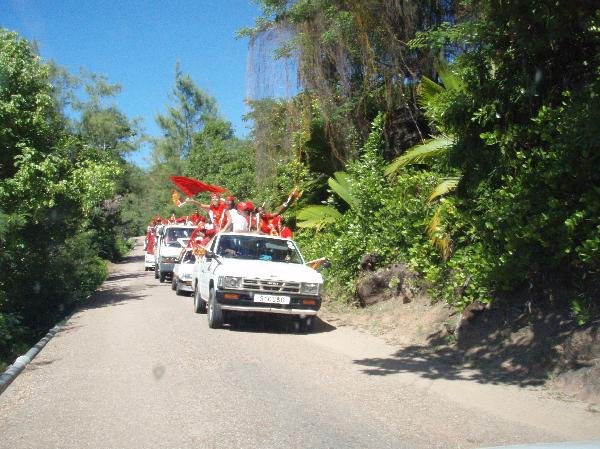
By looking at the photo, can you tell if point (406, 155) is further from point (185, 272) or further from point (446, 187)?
point (185, 272)

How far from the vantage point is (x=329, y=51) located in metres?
15.8

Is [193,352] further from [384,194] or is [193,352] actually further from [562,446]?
[562,446]

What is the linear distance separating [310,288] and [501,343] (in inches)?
141

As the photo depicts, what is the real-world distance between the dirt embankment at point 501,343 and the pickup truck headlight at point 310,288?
141cm

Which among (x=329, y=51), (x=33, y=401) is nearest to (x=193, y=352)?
(x=33, y=401)

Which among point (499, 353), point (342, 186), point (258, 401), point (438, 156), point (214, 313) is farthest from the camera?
point (342, 186)

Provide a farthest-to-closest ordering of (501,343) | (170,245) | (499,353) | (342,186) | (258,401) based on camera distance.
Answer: (170,245), (342,186), (501,343), (499,353), (258,401)

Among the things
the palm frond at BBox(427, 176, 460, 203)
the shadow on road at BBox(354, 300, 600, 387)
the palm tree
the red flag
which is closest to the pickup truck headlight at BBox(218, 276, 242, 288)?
the shadow on road at BBox(354, 300, 600, 387)

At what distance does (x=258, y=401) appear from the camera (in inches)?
281

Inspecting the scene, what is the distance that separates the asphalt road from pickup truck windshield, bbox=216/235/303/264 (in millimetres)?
2107

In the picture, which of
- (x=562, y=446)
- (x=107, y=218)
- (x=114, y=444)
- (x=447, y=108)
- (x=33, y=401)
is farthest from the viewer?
(x=107, y=218)

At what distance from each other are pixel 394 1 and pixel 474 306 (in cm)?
761

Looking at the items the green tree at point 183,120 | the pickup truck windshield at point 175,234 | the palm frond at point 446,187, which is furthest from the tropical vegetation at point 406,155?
the green tree at point 183,120

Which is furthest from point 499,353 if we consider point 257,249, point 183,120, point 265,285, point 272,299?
point 183,120
